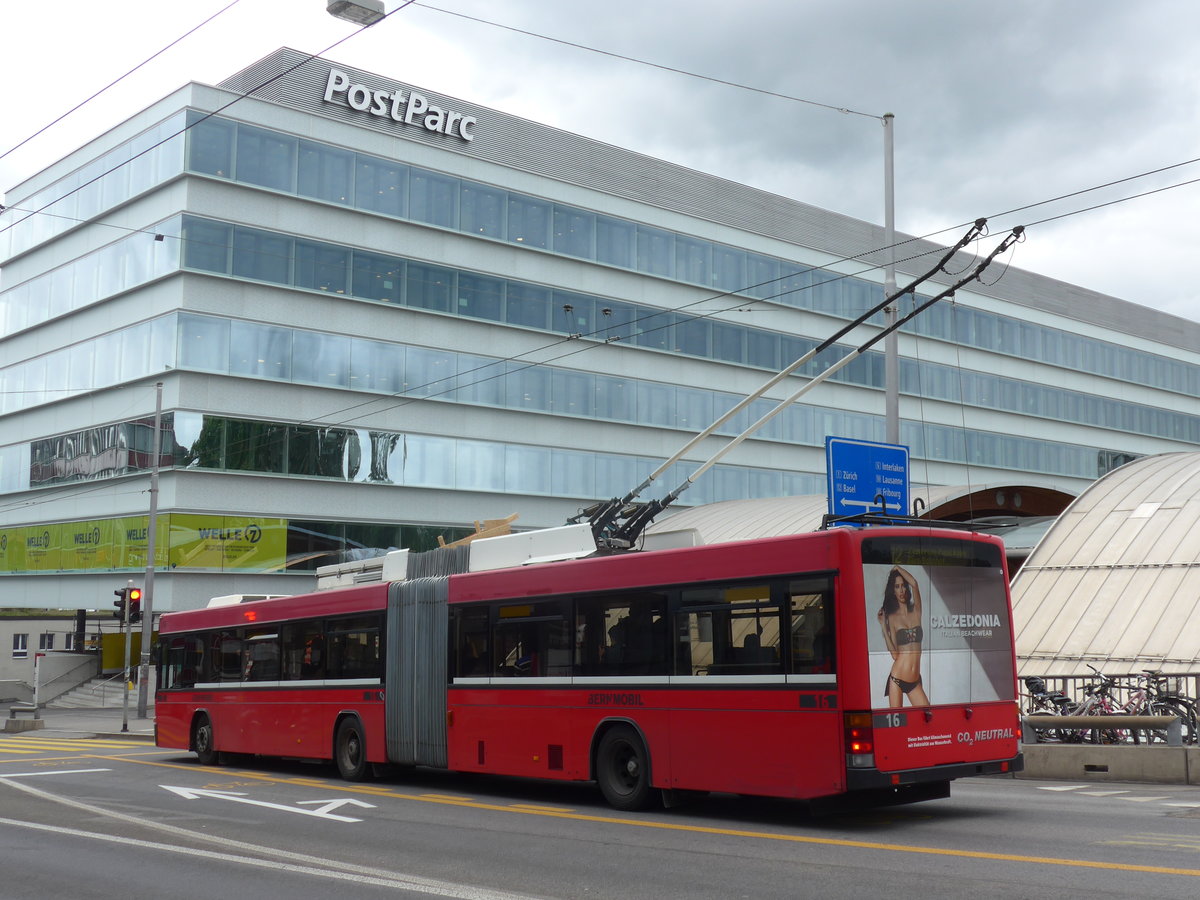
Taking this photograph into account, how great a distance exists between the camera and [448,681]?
15.9m

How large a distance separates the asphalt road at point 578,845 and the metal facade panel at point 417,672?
590 millimetres

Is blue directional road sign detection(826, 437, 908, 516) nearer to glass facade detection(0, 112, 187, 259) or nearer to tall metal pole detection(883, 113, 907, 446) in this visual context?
tall metal pole detection(883, 113, 907, 446)

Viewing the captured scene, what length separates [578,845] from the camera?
10750 millimetres

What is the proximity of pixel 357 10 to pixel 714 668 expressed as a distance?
25.9ft

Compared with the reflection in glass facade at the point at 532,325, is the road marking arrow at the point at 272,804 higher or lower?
lower

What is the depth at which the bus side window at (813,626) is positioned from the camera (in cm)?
1127

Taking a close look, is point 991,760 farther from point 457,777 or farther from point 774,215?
point 774,215

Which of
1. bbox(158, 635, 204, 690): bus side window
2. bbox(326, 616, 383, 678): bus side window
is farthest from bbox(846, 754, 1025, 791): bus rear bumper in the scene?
bbox(158, 635, 204, 690): bus side window

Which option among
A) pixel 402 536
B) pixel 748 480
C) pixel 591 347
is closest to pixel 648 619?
pixel 402 536

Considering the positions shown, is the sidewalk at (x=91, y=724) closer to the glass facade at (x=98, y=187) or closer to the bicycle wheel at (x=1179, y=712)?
the glass facade at (x=98, y=187)

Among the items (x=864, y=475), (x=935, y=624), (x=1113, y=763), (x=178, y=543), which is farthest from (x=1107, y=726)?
(x=178, y=543)

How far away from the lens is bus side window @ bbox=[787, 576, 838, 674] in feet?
37.0

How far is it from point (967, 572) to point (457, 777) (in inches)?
346

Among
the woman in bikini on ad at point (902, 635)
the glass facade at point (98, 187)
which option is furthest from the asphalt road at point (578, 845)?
the glass facade at point (98, 187)
